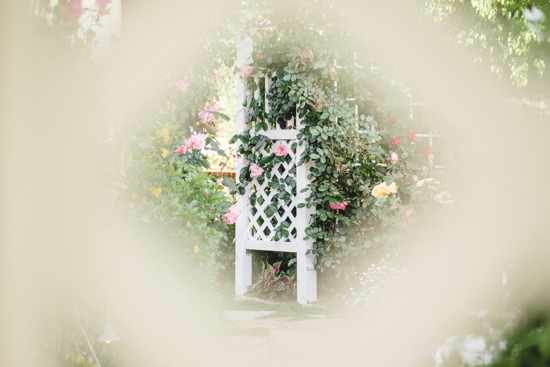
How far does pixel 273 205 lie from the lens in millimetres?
4055

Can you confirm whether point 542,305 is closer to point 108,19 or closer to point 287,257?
point 108,19

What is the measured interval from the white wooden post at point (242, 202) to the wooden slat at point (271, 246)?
62 mm

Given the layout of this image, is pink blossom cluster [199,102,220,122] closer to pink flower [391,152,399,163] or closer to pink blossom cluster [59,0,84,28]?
pink flower [391,152,399,163]

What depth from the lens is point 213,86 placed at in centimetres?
406

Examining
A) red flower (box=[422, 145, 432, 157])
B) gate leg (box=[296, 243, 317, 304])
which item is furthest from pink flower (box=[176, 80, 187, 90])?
red flower (box=[422, 145, 432, 157])

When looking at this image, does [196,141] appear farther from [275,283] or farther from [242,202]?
[275,283]

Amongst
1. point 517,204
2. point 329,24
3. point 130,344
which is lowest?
point 130,344

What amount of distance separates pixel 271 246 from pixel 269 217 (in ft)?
0.72

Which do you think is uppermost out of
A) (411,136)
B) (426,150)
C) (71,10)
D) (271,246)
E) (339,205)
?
(71,10)

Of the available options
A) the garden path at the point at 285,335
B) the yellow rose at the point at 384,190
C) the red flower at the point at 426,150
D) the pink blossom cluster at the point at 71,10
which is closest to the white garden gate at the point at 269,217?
the garden path at the point at 285,335

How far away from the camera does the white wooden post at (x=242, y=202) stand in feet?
13.6

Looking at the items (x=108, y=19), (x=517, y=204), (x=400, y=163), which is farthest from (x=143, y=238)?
(x=400, y=163)

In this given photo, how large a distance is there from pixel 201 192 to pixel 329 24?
195 cm

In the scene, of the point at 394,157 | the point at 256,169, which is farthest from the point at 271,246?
the point at 394,157
